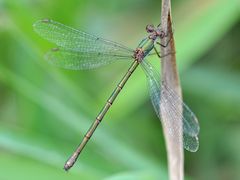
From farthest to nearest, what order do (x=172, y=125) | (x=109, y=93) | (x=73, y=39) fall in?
(x=109, y=93) < (x=73, y=39) < (x=172, y=125)

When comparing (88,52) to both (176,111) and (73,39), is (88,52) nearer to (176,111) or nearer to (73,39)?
(73,39)

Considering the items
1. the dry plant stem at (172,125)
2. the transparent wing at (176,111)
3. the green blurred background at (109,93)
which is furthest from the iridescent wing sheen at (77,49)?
the dry plant stem at (172,125)

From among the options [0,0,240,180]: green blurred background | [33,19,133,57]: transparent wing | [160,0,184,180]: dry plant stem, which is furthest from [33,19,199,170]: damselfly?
[160,0,184,180]: dry plant stem

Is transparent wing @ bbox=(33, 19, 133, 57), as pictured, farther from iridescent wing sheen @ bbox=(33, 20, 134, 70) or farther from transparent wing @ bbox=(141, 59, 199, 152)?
transparent wing @ bbox=(141, 59, 199, 152)

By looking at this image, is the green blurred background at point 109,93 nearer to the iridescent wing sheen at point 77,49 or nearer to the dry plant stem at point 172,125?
the iridescent wing sheen at point 77,49

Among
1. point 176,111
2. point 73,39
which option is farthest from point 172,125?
point 73,39

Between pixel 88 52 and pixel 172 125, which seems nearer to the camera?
pixel 172 125
